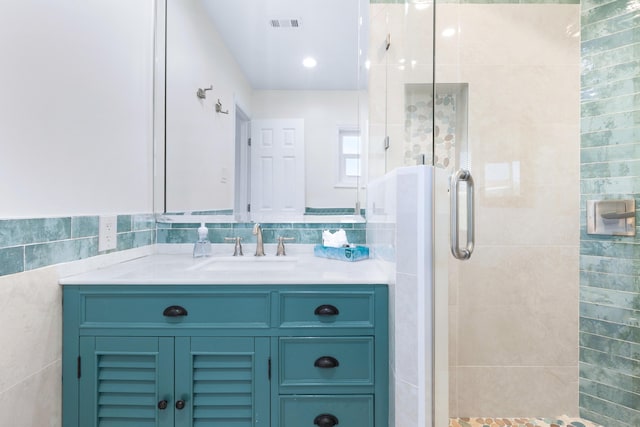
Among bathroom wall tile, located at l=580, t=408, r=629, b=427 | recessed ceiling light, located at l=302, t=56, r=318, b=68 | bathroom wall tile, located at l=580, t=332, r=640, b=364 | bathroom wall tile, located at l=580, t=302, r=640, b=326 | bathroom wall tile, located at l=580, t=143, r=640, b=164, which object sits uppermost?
recessed ceiling light, located at l=302, t=56, r=318, b=68

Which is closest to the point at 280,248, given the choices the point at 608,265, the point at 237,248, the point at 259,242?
the point at 259,242

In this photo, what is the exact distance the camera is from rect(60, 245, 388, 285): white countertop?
109 cm

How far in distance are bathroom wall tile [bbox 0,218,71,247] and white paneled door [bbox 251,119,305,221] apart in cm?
77

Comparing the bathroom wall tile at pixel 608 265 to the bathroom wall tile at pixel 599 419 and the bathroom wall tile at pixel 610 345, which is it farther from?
the bathroom wall tile at pixel 599 419

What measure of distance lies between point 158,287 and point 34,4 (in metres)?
0.94

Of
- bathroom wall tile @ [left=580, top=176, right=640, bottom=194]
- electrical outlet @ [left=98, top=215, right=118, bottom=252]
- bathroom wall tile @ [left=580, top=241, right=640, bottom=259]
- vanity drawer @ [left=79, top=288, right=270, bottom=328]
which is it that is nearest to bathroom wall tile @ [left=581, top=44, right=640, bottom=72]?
bathroom wall tile @ [left=580, top=176, right=640, bottom=194]

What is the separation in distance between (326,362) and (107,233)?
1.02 metres

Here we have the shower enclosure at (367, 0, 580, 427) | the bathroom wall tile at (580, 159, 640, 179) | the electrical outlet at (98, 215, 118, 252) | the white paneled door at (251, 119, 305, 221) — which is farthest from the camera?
the white paneled door at (251, 119, 305, 221)

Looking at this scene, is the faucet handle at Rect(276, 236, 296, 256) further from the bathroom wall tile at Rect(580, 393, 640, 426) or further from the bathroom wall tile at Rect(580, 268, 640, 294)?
the bathroom wall tile at Rect(580, 393, 640, 426)

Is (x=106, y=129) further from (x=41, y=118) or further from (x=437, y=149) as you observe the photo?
(x=437, y=149)

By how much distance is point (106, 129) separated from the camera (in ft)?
Result: 4.18

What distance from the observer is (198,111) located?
5.41 ft

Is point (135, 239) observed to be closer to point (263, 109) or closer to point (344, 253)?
point (263, 109)

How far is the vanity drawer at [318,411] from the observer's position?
1.09 metres
